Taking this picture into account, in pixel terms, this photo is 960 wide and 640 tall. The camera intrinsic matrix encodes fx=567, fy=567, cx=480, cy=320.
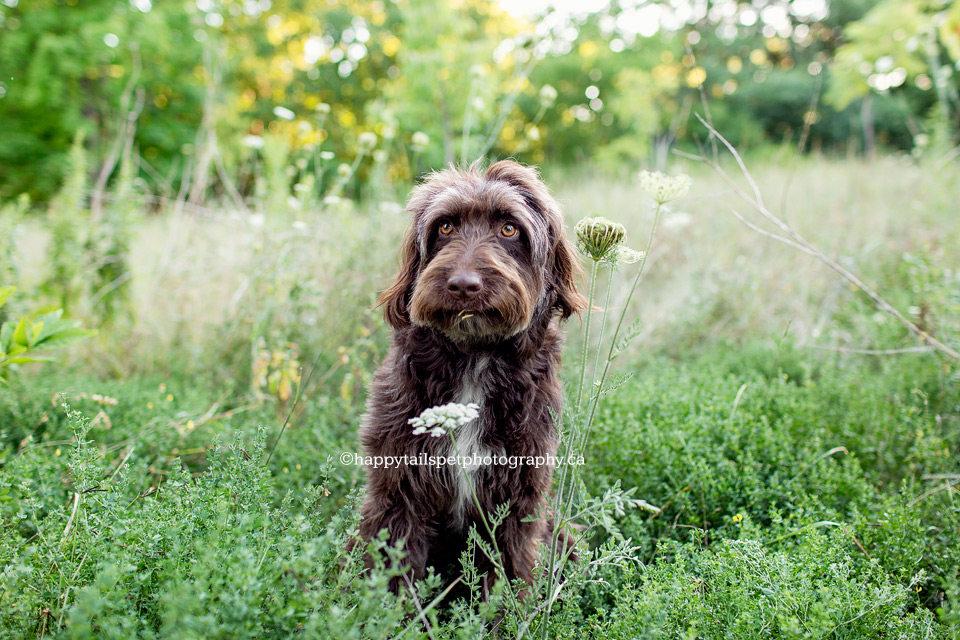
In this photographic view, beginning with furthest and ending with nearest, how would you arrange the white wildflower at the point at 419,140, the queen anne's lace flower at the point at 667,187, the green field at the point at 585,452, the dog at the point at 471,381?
the white wildflower at the point at 419,140, the dog at the point at 471,381, the queen anne's lace flower at the point at 667,187, the green field at the point at 585,452

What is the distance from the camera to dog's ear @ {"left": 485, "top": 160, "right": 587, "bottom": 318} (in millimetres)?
2623

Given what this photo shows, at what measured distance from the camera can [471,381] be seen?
2424 millimetres

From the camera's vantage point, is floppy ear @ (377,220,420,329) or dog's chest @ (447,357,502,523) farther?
floppy ear @ (377,220,420,329)

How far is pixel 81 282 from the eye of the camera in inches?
179

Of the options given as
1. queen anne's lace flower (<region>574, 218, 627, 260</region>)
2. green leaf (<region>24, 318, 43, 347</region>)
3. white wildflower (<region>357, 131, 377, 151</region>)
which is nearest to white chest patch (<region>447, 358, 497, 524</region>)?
queen anne's lace flower (<region>574, 218, 627, 260</region>)

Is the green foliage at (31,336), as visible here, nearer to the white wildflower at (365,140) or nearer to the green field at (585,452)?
the green field at (585,452)

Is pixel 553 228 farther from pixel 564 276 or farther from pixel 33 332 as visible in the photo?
pixel 33 332

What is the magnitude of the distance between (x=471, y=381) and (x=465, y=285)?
0.47 meters

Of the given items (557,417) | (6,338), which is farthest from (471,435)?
(6,338)

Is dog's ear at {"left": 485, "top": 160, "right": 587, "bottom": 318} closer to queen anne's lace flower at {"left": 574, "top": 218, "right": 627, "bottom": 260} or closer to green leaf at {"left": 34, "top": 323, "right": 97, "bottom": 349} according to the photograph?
queen anne's lace flower at {"left": 574, "top": 218, "right": 627, "bottom": 260}

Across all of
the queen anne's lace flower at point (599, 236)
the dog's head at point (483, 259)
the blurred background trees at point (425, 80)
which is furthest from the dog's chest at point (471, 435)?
the blurred background trees at point (425, 80)

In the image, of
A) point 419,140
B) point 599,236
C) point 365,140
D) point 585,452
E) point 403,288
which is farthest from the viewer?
point 419,140

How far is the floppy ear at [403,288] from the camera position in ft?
8.46

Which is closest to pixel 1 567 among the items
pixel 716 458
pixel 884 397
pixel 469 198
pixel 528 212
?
pixel 469 198
